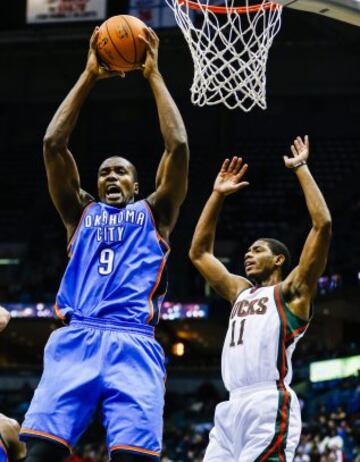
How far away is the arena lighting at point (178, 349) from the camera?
2158cm

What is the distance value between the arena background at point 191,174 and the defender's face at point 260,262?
36.5 ft

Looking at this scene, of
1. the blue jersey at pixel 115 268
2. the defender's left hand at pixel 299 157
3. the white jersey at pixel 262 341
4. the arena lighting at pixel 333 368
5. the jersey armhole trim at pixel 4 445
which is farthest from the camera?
the arena lighting at pixel 333 368

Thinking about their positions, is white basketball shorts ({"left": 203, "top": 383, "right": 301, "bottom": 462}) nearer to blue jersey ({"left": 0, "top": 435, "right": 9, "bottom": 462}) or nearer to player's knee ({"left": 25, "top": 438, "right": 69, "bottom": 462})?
blue jersey ({"left": 0, "top": 435, "right": 9, "bottom": 462})

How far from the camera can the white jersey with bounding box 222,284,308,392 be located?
16.5 ft

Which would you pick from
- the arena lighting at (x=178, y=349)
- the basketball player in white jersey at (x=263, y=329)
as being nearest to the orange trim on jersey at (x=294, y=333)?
the basketball player in white jersey at (x=263, y=329)

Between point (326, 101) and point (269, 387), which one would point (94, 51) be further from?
point (326, 101)

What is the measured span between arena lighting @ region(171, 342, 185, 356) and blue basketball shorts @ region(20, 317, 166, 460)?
17.7m

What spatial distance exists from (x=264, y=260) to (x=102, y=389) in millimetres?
1895

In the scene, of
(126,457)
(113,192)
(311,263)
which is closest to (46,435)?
(126,457)

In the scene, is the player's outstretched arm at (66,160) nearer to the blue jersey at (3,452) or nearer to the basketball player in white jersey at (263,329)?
the blue jersey at (3,452)

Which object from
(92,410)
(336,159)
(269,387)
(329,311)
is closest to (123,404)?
(92,410)

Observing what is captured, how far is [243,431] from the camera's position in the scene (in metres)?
4.88

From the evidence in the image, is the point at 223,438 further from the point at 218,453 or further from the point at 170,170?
the point at 170,170

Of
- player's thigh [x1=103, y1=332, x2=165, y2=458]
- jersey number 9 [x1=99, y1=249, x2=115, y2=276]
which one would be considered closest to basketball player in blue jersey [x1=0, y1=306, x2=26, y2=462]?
jersey number 9 [x1=99, y1=249, x2=115, y2=276]
